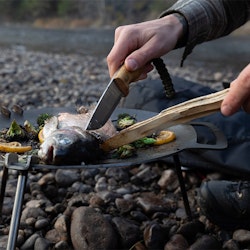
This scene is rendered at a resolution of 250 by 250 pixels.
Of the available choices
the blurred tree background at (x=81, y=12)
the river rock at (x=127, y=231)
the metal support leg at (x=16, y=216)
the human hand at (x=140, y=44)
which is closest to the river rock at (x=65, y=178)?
the river rock at (x=127, y=231)

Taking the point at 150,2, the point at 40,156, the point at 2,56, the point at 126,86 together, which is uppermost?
the point at 150,2

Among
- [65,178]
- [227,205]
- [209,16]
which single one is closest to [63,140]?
[227,205]

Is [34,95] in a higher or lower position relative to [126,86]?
higher

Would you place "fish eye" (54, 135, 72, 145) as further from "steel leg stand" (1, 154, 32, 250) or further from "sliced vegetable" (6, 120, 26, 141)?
"sliced vegetable" (6, 120, 26, 141)

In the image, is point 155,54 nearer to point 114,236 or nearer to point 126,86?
point 126,86

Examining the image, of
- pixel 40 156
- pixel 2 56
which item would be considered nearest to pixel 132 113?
pixel 40 156

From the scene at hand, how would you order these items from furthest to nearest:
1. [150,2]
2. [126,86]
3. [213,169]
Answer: [150,2]
[213,169]
[126,86]

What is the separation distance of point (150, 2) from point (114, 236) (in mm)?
31583

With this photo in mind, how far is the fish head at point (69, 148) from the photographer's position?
2229mm

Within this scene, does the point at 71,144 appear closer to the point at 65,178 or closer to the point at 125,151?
the point at 125,151

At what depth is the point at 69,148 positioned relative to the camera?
224 cm

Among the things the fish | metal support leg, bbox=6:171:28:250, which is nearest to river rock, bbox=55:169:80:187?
the fish

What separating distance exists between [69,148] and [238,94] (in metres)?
0.87

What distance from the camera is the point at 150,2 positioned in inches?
1293
